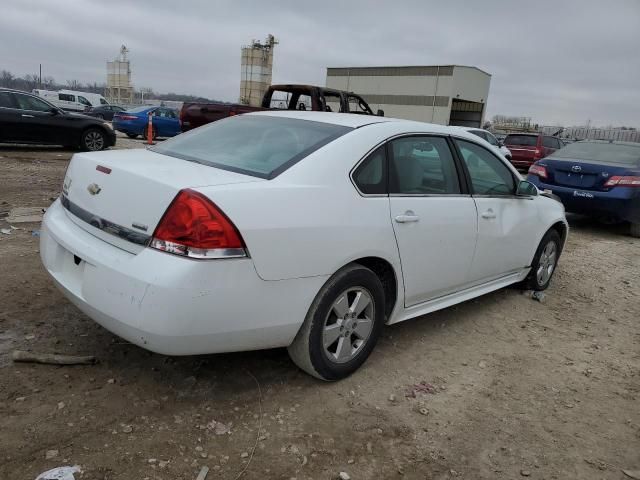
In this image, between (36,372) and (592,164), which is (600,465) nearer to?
(36,372)

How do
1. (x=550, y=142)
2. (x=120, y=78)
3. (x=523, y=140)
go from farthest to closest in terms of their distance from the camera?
(x=120, y=78) → (x=550, y=142) → (x=523, y=140)

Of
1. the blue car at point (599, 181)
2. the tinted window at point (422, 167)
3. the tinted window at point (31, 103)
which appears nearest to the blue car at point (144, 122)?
the tinted window at point (31, 103)

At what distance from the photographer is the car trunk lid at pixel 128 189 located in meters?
2.46

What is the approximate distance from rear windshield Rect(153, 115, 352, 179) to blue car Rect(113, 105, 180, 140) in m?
17.0

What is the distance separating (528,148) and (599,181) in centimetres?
1041

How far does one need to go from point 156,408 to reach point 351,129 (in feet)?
6.36

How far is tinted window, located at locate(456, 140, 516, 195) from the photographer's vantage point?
3.97 meters

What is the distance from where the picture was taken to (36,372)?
9.41 ft

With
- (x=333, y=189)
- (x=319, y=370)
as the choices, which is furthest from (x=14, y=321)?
(x=333, y=189)

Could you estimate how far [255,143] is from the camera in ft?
10.6

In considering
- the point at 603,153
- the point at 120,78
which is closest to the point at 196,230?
the point at 603,153

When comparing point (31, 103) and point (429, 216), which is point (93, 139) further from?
point (429, 216)

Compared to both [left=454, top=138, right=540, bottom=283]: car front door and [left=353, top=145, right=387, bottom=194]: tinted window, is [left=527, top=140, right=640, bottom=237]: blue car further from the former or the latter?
[left=353, top=145, right=387, bottom=194]: tinted window

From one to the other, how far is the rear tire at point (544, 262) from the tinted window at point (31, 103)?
1127 centimetres
